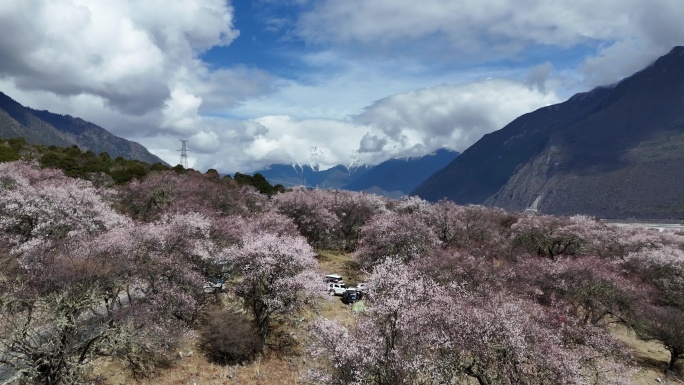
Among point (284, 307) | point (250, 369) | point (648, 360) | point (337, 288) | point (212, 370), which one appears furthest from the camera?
point (337, 288)

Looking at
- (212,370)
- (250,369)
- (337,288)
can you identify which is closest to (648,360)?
(337,288)

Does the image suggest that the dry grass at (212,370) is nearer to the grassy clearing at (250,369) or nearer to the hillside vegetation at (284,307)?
the grassy clearing at (250,369)

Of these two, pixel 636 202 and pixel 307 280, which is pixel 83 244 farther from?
pixel 636 202

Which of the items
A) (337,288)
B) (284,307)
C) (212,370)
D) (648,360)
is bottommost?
(648,360)

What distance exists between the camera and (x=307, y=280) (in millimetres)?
27984

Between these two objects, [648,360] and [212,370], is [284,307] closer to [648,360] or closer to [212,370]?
[212,370]

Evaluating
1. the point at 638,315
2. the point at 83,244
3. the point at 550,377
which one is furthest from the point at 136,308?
the point at 638,315

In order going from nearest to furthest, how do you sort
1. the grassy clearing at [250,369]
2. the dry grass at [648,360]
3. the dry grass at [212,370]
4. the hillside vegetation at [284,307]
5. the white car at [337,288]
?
the hillside vegetation at [284,307]
the dry grass at [212,370]
the grassy clearing at [250,369]
the dry grass at [648,360]
the white car at [337,288]

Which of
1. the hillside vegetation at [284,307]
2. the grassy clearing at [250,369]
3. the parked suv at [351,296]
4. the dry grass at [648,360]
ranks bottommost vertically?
the dry grass at [648,360]

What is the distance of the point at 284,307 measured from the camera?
2809cm

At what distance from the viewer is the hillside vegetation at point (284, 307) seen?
19.0m

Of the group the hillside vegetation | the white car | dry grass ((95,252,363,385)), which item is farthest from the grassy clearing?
the white car

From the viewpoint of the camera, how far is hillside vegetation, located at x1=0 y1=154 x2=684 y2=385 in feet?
62.4

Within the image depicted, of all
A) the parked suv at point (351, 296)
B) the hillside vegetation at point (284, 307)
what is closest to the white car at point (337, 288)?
the parked suv at point (351, 296)
